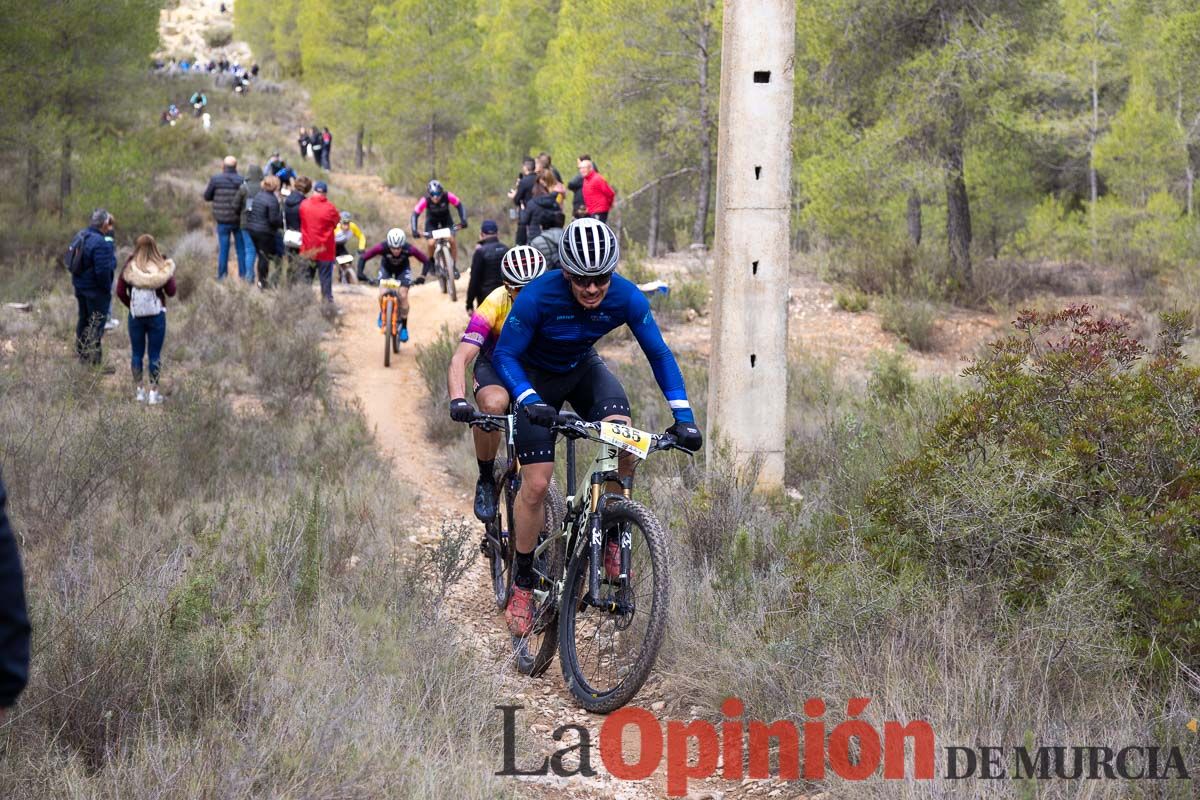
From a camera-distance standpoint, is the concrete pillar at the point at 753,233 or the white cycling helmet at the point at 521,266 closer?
the white cycling helmet at the point at 521,266

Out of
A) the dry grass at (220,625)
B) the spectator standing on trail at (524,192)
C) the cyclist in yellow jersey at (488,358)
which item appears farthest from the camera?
the spectator standing on trail at (524,192)

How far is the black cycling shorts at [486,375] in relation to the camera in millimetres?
6012

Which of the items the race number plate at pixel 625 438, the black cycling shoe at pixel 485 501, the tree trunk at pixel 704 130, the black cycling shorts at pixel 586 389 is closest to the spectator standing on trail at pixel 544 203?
the tree trunk at pixel 704 130

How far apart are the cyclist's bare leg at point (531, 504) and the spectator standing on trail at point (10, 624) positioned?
3566mm

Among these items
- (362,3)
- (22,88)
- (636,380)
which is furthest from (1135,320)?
(362,3)

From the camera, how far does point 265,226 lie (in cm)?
1689

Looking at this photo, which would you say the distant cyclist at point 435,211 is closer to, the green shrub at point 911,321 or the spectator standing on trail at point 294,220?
the spectator standing on trail at point 294,220

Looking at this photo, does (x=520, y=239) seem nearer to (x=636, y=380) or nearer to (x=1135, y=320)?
(x=636, y=380)

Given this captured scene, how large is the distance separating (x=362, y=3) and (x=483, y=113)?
12206 mm

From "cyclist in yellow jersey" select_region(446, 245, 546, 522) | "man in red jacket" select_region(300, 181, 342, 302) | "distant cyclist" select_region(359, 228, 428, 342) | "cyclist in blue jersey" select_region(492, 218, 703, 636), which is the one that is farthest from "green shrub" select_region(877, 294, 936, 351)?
"cyclist in blue jersey" select_region(492, 218, 703, 636)

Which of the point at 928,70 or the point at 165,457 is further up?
the point at 928,70

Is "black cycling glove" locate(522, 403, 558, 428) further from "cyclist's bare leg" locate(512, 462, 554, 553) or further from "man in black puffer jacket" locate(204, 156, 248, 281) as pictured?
"man in black puffer jacket" locate(204, 156, 248, 281)

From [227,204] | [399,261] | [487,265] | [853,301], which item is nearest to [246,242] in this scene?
[227,204]

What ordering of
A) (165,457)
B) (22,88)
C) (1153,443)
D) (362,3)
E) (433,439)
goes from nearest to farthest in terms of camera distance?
(1153,443)
(165,457)
(433,439)
(22,88)
(362,3)
